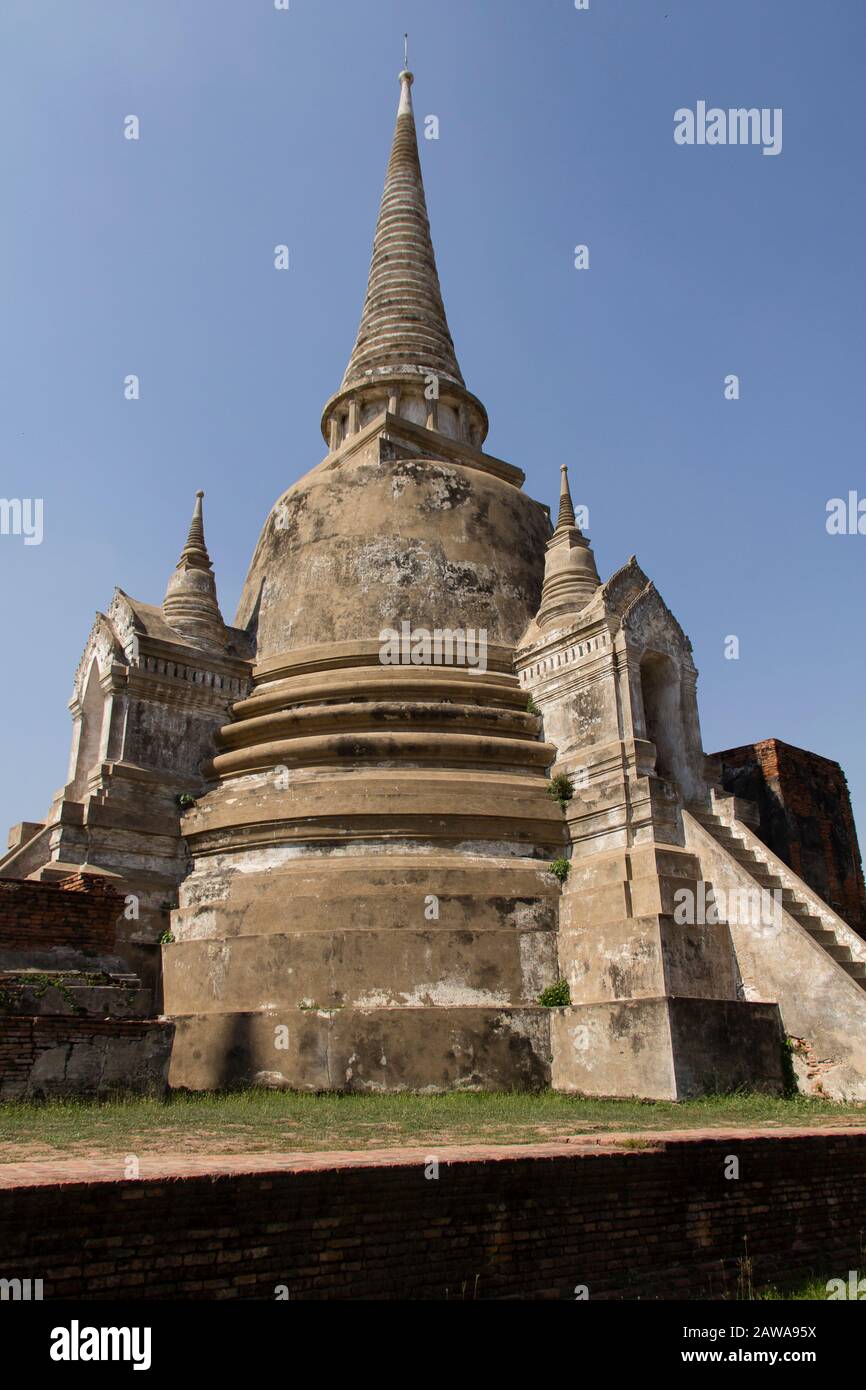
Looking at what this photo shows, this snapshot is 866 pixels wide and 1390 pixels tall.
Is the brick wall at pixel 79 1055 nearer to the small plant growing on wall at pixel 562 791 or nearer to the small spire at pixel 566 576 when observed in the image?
the small plant growing on wall at pixel 562 791

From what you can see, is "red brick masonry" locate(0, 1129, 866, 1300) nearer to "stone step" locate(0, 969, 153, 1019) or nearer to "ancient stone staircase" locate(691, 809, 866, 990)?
"stone step" locate(0, 969, 153, 1019)

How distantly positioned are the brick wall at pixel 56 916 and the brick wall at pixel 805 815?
35.5ft

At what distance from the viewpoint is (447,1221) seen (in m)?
5.13

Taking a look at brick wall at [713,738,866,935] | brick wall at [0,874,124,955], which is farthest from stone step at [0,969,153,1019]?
brick wall at [713,738,866,935]

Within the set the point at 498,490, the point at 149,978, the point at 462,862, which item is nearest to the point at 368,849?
the point at 462,862

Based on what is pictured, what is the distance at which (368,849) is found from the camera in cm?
1389

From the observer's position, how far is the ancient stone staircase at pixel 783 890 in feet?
41.7

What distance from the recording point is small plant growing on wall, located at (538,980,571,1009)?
12.8 meters

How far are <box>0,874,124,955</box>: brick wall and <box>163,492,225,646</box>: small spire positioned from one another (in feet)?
23.0

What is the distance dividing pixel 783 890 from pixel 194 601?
418 inches

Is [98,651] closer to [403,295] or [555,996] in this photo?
[555,996]

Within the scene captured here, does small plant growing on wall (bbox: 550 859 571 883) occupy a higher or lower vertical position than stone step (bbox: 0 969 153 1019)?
higher

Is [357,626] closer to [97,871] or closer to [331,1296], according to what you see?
[97,871]

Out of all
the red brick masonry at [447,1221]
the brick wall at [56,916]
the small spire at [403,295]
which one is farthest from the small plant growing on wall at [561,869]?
the small spire at [403,295]
